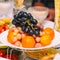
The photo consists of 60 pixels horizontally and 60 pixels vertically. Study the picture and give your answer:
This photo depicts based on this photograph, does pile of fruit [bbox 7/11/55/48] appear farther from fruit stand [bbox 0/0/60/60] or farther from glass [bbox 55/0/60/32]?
glass [bbox 55/0/60/32]

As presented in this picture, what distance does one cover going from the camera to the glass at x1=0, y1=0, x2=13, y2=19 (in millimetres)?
1159

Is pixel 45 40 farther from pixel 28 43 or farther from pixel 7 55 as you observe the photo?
pixel 7 55

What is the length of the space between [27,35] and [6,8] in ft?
1.33

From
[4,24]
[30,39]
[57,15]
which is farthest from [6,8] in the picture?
[30,39]

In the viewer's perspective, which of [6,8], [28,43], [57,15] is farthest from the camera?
[6,8]

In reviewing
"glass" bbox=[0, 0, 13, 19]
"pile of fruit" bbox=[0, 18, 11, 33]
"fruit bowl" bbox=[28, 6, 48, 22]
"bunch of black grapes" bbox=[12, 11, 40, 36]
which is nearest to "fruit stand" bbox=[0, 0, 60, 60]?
"bunch of black grapes" bbox=[12, 11, 40, 36]

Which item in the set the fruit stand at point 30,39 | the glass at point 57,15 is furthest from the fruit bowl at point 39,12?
the fruit stand at point 30,39

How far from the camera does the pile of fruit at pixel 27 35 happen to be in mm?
782

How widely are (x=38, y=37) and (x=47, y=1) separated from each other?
901mm

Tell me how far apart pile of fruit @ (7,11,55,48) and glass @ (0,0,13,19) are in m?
0.36

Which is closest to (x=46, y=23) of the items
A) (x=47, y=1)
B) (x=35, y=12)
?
(x=35, y=12)

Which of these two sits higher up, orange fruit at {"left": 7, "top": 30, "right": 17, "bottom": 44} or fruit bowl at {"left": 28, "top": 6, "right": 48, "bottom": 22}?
fruit bowl at {"left": 28, "top": 6, "right": 48, "bottom": 22}

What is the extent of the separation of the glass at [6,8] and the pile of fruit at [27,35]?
0.36 meters

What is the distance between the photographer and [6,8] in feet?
3.82
